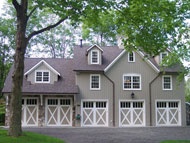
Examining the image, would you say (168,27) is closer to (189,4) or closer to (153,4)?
(153,4)

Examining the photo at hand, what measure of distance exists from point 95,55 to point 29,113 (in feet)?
26.7

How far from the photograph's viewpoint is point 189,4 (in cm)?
1534

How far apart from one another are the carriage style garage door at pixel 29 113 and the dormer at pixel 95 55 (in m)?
6.65

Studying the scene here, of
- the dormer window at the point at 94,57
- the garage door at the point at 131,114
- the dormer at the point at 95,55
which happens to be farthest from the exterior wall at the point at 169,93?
the dormer window at the point at 94,57

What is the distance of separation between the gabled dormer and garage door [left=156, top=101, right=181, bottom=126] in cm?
1019

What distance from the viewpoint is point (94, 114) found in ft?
89.6

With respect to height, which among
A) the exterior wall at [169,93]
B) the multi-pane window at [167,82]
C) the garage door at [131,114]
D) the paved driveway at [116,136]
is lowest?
the paved driveway at [116,136]

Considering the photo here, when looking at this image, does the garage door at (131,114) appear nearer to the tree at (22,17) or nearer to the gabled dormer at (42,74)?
the gabled dormer at (42,74)

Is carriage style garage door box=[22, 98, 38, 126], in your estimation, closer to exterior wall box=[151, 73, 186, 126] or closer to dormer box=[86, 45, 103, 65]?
dormer box=[86, 45, 103, 65]

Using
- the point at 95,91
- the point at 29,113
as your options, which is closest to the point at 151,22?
the point at 95,91

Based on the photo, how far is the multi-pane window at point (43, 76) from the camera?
27.6 metres

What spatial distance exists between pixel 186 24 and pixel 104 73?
40.4 ft

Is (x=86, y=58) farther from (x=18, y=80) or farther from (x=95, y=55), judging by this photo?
(x=18, y=80)

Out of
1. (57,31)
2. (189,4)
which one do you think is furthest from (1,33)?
(189,4)
